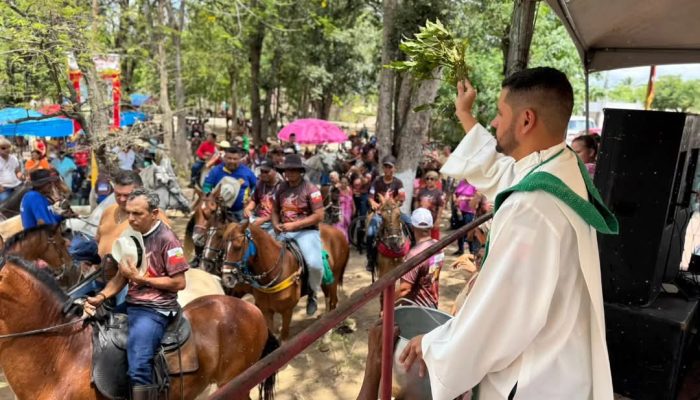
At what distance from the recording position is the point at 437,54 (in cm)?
284

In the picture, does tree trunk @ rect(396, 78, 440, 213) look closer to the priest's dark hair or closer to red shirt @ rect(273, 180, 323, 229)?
red shirt @ rect(273, 180, 323, 229)

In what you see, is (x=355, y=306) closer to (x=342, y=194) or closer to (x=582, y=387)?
(x=582, y=387)

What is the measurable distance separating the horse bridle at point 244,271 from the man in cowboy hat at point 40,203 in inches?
89.5

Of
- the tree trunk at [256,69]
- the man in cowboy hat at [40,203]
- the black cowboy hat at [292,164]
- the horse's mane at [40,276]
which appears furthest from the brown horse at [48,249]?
the tree trunk at [256,69]

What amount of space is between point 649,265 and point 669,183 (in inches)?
26.5

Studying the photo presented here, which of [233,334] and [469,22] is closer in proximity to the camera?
[233,334]

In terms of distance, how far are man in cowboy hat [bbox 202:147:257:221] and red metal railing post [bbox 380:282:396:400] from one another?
17.7ft

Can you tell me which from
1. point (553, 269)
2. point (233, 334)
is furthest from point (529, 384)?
point (233, 334)

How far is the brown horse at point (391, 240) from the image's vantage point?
6758 mm

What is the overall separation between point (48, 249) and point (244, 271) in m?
2.18

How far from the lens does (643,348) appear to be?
12.2ft

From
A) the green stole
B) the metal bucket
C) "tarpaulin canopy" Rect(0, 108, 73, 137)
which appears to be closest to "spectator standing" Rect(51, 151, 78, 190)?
"tarpaulin canopy" Rect(0, 108, 73, 137)

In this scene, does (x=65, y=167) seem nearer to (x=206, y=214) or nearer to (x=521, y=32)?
(x=206, y=214)

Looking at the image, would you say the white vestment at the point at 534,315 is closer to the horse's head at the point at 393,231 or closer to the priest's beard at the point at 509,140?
the priest's beard at the point at 509,140
